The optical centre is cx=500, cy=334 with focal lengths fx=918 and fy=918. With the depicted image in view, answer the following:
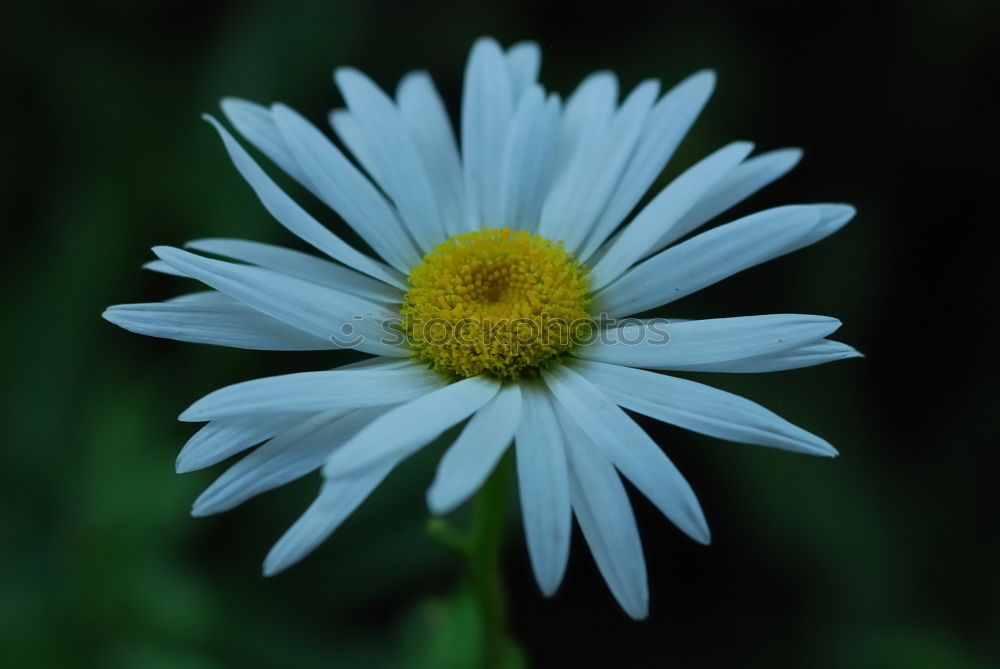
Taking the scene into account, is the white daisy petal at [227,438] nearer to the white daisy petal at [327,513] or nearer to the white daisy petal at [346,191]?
the white daisy petal at [327,513]

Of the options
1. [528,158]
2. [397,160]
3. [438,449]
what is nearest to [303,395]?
[397,160]

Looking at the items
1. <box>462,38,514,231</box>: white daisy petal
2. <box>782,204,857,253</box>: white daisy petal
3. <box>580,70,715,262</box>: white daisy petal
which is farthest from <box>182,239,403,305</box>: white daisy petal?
<box>782,204,857,253</box>: white daisy petal

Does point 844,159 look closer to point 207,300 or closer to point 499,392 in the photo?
point 499,392

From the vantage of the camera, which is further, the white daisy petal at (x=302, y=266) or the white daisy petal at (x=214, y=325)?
the white daisy petal at (x=302, y=266)

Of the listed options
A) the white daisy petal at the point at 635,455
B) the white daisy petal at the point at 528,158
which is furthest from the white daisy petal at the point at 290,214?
the white daisy petal at the point at 635,455

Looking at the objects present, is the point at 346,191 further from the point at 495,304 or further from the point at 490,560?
the point at 490,560
